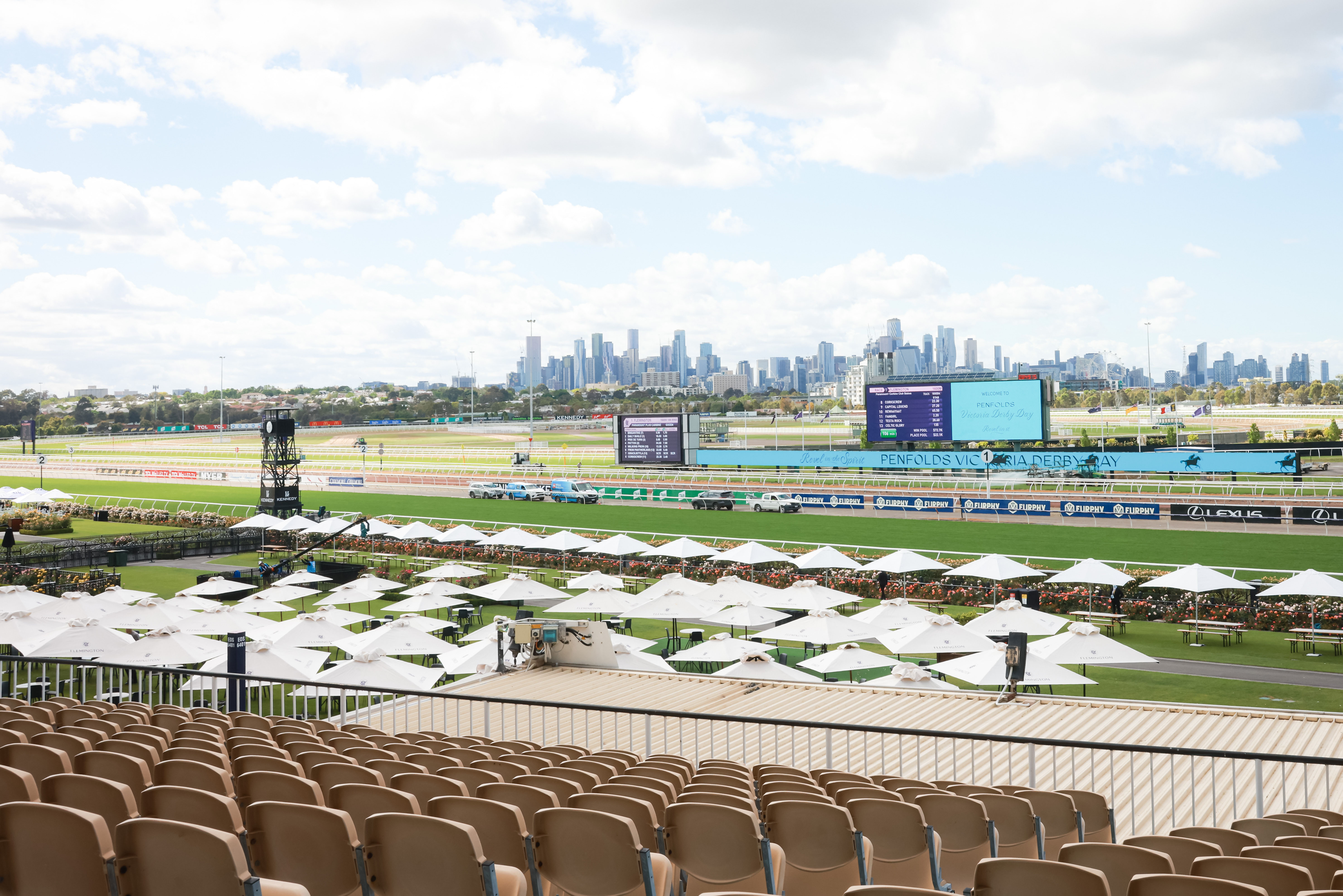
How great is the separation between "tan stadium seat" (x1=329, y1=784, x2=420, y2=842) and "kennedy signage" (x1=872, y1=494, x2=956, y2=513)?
43412mm

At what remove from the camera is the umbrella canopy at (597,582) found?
2428 centimetres

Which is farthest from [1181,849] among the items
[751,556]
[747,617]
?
[751,556]

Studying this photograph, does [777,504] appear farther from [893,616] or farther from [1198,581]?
[893,616]

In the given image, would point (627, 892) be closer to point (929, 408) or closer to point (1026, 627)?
point (1026, 627)

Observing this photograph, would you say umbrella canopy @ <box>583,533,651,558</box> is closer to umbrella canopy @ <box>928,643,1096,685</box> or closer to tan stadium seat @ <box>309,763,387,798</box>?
umbrella canopy @ <box>928,643,1096,685</box>

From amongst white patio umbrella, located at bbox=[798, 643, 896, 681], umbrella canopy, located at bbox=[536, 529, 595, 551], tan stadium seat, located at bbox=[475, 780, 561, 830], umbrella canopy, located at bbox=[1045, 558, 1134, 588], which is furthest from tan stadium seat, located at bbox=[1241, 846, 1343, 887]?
umbrella canopy, located at bbox=[536, 529, 595, 551]

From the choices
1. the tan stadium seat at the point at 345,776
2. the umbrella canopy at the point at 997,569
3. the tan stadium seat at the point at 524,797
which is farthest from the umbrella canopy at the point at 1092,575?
the tan stadium seat at the point at 345,776

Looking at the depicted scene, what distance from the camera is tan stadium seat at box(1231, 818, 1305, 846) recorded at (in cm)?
578

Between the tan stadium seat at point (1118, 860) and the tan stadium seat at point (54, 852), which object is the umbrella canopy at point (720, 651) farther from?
the tan stadium seat at point (54, 852)

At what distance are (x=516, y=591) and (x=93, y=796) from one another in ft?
68.8

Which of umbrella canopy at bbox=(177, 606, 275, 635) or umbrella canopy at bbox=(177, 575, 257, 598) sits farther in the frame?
umbrella canopy at bbox=(177, 575, 257, 598)

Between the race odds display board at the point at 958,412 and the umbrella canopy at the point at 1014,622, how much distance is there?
31.0 m

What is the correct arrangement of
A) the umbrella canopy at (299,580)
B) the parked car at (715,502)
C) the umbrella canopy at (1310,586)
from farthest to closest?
the parked car at (715,502) < the umbrella canopy at (299,580) < the umbrella canopy at (1310,586)

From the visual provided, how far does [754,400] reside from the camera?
7431 inches
